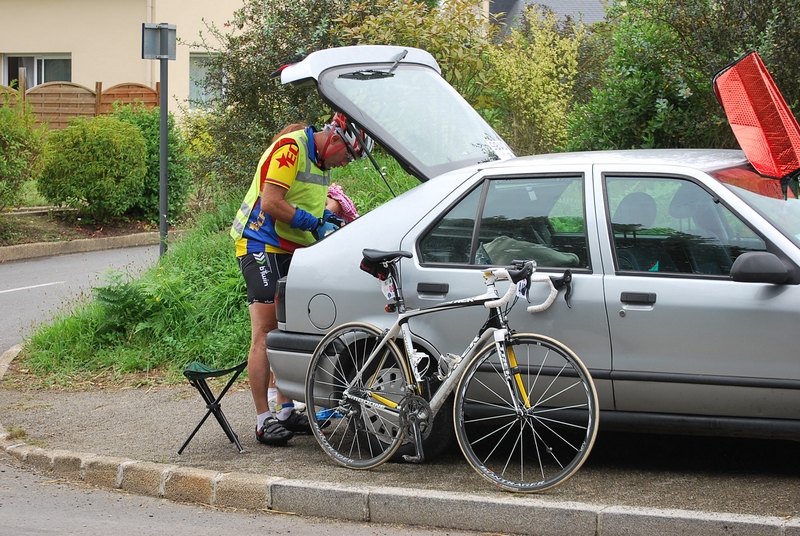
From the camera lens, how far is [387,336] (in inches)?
201

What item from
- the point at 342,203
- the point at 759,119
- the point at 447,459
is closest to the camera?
the point at 759,119

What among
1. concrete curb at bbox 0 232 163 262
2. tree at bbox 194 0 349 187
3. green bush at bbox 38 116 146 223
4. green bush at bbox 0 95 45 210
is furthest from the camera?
green bush at bbox 38 116 146 223

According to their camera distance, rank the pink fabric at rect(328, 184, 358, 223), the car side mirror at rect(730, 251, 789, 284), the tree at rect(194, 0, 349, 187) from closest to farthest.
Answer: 1. the car side mirror at rect(730, 251, 789, 284)
2. the pink fabric at rect(328, 184, 358, 223)
3. the tree at rect(194, 0, 349, 187)

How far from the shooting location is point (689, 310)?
15.1 ft

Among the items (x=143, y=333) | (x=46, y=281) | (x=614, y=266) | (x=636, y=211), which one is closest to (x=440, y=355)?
(x=614, y=266)

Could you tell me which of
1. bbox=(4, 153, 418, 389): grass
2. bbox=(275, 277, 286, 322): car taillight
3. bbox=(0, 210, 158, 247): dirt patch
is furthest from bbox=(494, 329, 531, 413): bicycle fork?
bbox=(0, 210, 158, 247): dirt patch

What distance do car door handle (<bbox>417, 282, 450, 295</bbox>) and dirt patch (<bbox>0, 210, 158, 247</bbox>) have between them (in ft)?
39.8

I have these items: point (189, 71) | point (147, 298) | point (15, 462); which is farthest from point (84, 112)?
point (15, 462)

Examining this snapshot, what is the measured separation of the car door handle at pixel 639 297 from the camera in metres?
4.68

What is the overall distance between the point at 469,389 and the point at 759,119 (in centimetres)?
212

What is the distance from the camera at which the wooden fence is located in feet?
78.3

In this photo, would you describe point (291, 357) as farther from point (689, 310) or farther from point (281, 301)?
point (689, 310)

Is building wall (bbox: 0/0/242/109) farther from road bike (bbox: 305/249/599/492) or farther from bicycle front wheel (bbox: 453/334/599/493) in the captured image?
bicycle front wheel (bbox: 453/334/599/493)

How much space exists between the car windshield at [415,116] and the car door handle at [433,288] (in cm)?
72
